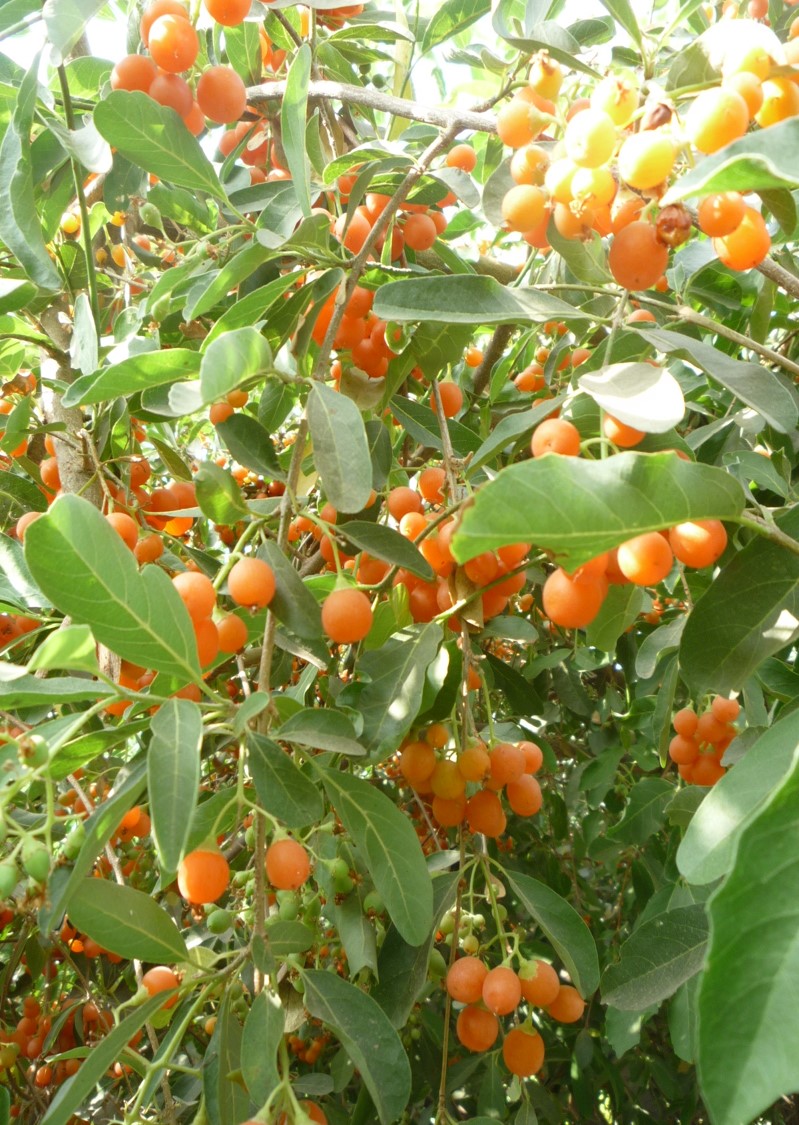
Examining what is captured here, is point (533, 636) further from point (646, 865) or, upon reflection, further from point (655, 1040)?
point (655, 1040)

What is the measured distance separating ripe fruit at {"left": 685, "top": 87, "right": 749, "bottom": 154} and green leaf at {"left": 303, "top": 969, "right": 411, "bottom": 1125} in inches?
50.2

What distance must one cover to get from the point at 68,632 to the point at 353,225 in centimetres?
109

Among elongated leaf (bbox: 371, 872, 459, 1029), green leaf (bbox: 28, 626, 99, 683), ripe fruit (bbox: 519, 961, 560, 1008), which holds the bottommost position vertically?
ripe fruit (bbox: 519, 961, 560, 1008)

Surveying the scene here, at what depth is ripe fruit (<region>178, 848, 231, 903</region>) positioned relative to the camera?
123 cm

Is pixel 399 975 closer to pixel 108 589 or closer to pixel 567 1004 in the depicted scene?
pixel 567 1004

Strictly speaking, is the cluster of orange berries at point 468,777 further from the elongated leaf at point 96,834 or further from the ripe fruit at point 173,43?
the ripe fruit at point 173,43

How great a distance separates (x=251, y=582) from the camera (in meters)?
1.18

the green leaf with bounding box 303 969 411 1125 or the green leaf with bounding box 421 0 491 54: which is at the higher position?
the green leaf with bounding box 421 0 491 54

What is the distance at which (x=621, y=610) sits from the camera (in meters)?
1.42

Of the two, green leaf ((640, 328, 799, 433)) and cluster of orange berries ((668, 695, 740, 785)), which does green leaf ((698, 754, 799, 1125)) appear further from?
cluster of orange berries ((668, 695, 740, 785))

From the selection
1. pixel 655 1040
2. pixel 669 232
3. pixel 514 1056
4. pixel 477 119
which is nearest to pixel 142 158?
pixel 477 119

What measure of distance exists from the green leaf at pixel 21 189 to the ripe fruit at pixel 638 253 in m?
0.99

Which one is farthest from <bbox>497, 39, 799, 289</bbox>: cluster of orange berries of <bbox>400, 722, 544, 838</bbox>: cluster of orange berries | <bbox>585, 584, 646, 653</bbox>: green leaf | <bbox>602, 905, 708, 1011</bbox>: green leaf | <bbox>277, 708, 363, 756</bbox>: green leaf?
<bbox>602, 905, 708, 1011</bbox>: green leaf

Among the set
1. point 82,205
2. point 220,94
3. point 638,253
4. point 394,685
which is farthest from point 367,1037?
point 220,94
